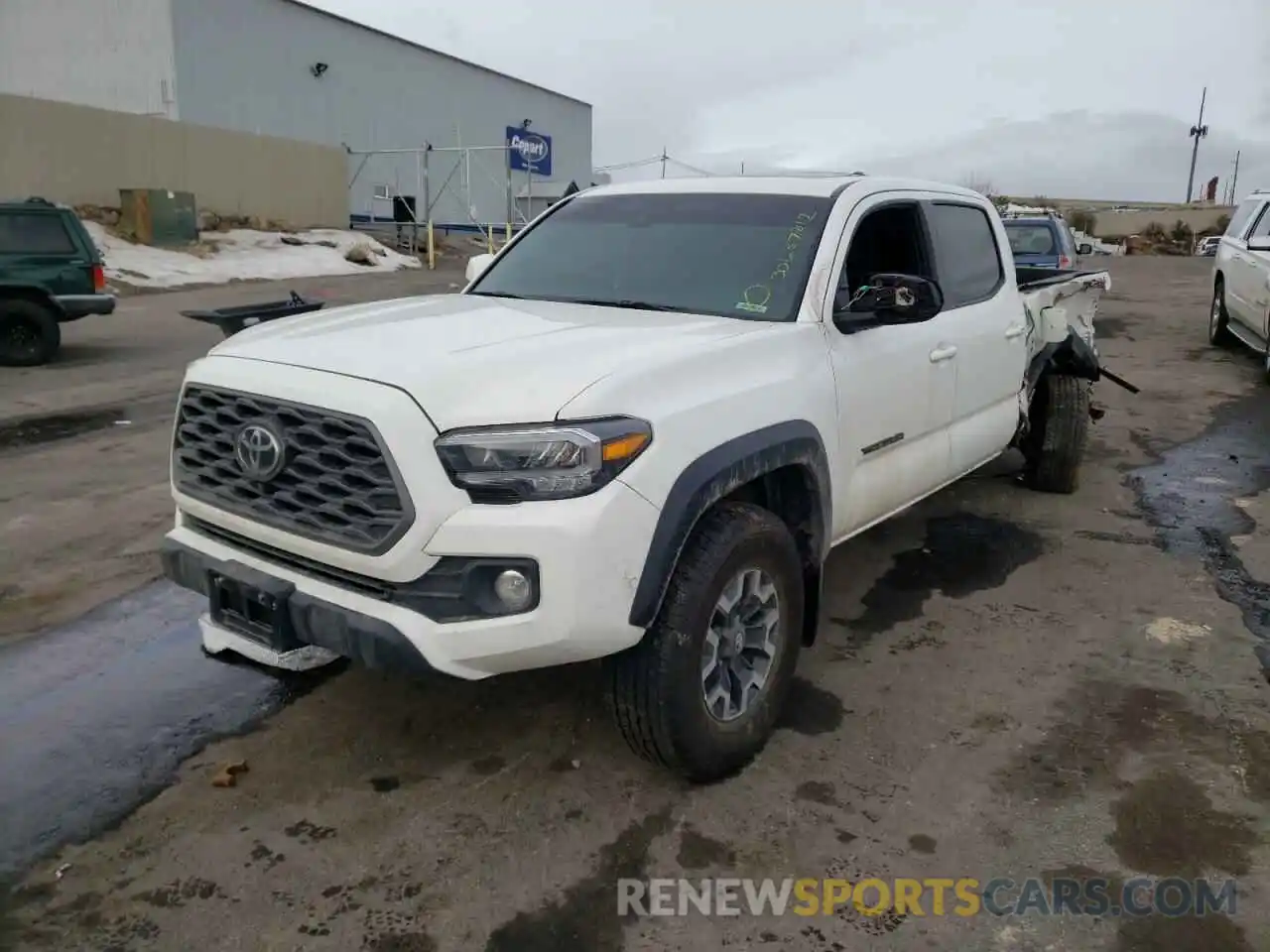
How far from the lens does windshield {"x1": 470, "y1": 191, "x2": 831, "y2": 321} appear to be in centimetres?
379

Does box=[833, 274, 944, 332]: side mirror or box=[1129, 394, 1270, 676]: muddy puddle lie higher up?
box=[833, 274, 944, 332]: side mirror

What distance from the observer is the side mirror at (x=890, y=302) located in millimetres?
3668

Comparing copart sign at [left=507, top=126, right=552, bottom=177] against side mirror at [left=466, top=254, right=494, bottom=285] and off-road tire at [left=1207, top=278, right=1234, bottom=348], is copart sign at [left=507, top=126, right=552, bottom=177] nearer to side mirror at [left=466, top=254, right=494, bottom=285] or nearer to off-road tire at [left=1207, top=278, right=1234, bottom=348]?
off-road tire at [left=1207, top=278, right=1234, bottom=348]

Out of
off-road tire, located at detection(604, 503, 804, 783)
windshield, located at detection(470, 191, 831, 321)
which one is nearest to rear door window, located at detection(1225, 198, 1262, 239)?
windshield, located at detection(470, 191, 831, 321)

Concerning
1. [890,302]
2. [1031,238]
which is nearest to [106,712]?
[890,302]

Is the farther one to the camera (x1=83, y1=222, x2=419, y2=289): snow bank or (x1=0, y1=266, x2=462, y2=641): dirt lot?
(x1=83, y1=222, x2=419, y2=289): snow bank

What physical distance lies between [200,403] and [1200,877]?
3203 mm

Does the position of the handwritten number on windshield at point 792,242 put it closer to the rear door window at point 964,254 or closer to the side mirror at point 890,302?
the side mirror at point 890,302

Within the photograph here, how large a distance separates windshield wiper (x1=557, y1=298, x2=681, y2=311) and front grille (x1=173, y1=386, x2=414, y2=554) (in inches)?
55.1

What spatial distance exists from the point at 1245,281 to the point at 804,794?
10520 millimetres

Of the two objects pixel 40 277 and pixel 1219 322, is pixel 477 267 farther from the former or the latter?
pixel 1219 322

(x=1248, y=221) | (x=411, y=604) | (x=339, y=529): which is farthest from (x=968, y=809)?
(x=1248, y=221)

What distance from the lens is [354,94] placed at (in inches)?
1380

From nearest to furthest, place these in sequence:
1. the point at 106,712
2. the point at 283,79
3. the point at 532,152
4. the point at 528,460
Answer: the point at 528,460 < the point at 106,712 < the point at 283,79 < the point at 532,152
